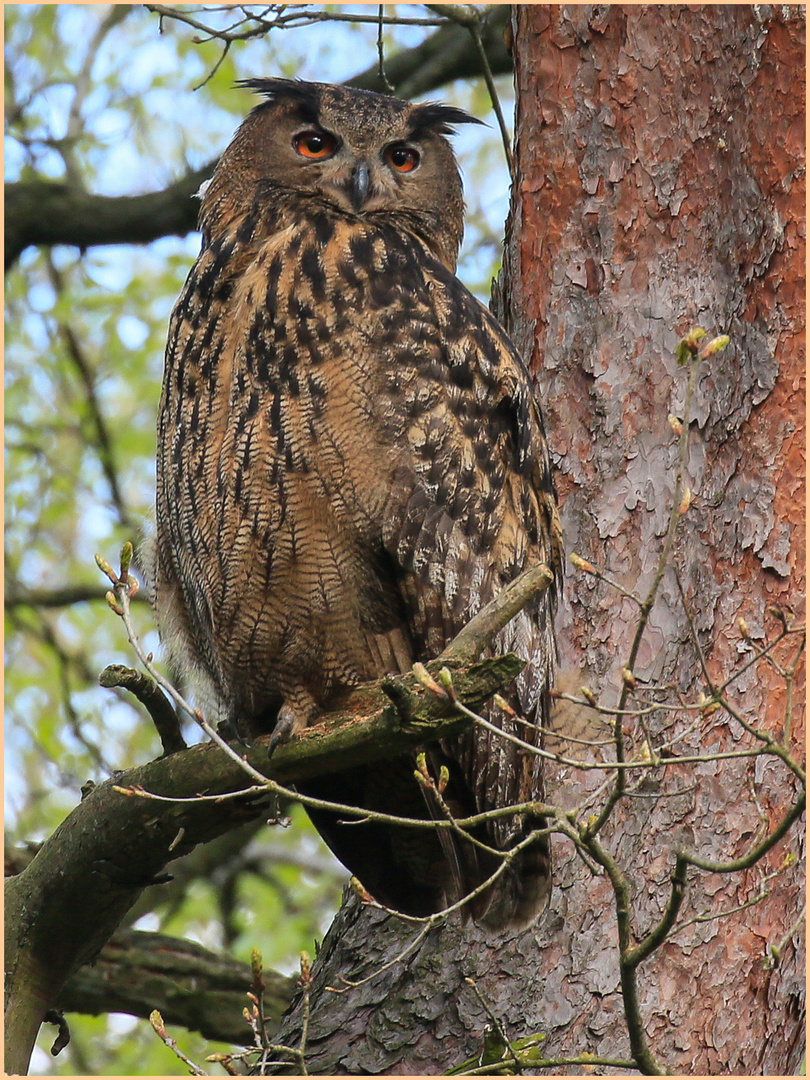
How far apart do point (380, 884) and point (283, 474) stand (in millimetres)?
1051

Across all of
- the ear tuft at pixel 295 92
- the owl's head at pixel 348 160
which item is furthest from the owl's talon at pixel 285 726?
the ear tuft at pixel 295 92

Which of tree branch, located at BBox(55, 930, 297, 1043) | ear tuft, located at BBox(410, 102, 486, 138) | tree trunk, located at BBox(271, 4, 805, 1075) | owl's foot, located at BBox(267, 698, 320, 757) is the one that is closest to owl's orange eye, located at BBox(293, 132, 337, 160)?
ear tuft, located at BBox(410, 102, 486, 138)

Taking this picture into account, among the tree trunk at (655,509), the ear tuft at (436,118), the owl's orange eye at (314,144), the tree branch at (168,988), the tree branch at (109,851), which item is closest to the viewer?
the tree branch at (109,851)

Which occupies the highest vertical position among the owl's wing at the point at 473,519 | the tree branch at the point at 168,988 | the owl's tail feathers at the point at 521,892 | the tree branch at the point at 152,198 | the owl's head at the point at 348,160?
the tree branch at the point at 152,198

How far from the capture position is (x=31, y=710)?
6.47 metres

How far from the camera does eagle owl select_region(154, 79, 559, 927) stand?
8.69 ft

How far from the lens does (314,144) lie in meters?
3.19

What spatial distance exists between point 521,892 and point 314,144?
193 cm

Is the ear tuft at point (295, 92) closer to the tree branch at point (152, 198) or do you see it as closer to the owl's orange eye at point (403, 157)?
the owl's orange eye at point (403, 157)

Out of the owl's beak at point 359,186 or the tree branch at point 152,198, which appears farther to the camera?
the tree branch at point 152,198

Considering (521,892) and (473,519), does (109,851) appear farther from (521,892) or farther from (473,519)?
(473,519)

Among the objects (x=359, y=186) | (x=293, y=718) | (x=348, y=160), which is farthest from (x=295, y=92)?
(x=293, y=718)

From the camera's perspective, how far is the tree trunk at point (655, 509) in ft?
9.54

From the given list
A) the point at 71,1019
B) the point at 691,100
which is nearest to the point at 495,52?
the point at 691,100
